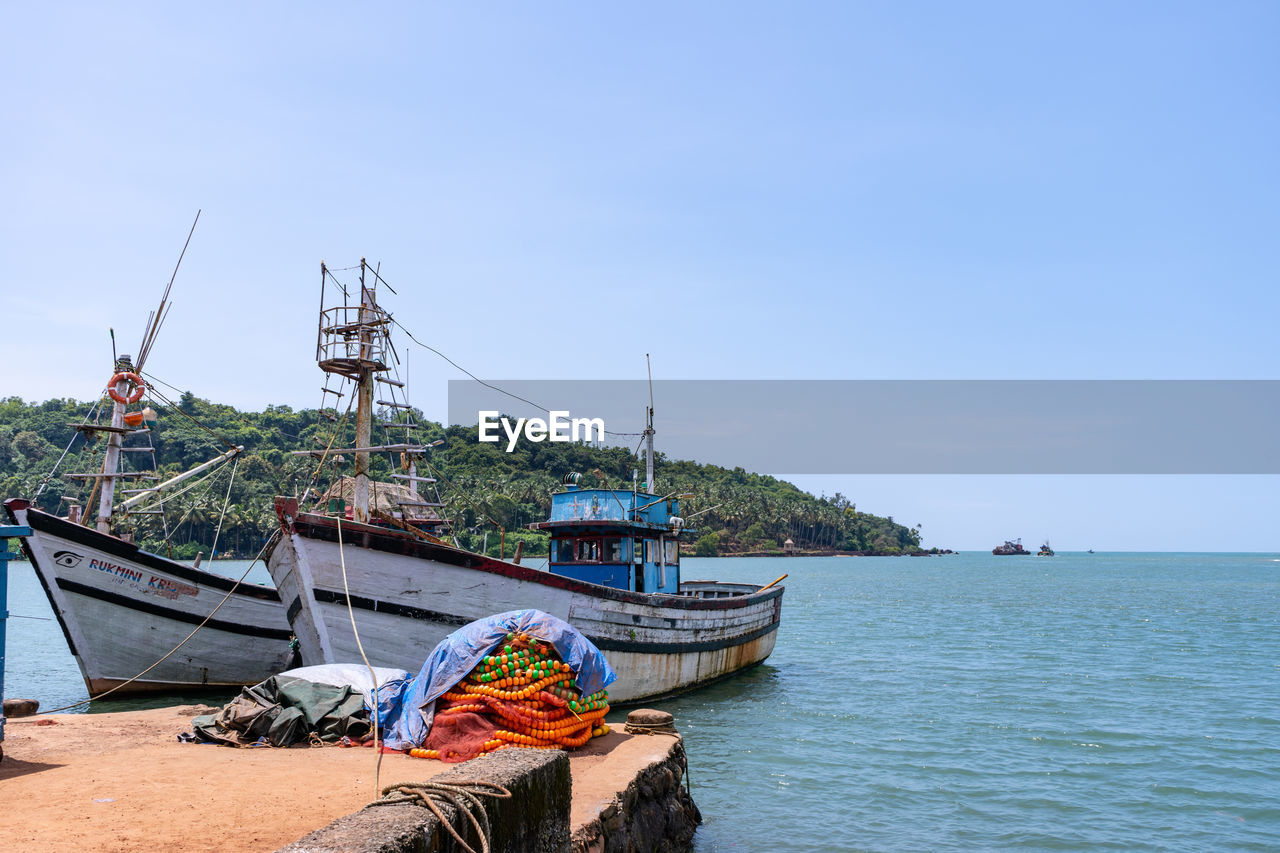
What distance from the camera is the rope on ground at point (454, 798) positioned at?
4.66 metres

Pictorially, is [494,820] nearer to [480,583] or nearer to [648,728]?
[648,728]

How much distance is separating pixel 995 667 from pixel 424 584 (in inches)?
733

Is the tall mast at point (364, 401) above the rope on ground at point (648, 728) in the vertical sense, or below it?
above

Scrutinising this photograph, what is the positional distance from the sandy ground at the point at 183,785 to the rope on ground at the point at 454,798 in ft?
6.46

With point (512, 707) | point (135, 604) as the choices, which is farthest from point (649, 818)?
point (135, 604)

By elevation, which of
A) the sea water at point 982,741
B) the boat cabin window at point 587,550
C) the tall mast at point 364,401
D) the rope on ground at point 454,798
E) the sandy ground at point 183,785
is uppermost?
the tall mast at point 364,401

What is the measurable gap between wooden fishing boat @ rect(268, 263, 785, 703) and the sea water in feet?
4.23

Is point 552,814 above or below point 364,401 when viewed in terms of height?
below

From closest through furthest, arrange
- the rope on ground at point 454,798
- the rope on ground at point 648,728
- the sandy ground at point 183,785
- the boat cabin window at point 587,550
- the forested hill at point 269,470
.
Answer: the rope on ground at point 454,798
the sandy ground at point 183,785
the rope on ground at point 648,728
the boat cabin window at point 587,550
the forested hill at point 269,470

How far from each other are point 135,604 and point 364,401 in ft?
22.3

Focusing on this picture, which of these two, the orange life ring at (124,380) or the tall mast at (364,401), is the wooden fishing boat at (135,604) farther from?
the tall mast at (364,401)

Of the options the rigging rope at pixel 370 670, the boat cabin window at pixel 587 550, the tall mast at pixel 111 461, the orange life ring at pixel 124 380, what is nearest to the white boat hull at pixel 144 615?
the tall mast at pixel 111 461

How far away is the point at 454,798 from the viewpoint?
4.79 m

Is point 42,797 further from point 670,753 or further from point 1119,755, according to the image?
point 1119,755
